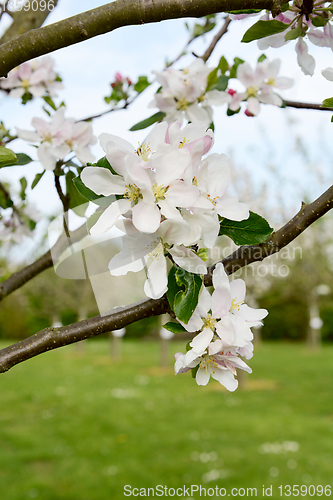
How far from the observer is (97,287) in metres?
0.97

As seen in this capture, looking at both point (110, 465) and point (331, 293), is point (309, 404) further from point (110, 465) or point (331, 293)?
point (331, 293)

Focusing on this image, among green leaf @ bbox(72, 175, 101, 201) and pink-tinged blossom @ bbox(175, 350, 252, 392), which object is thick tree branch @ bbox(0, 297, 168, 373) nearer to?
pink-tinged blossom @ bbox(175, 350, 252, 392)

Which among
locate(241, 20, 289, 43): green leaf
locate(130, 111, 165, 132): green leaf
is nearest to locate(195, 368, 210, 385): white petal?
locate(241, 20, 289, 43): green leaf

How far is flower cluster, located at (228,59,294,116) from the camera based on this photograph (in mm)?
1948

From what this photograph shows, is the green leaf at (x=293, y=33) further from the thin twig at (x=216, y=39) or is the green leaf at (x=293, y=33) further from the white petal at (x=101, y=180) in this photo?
the thin twig at (x=216, y=39)

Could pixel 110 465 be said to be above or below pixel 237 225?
below

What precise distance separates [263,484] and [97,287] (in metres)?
4.79

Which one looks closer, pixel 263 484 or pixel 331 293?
pixel 263 484

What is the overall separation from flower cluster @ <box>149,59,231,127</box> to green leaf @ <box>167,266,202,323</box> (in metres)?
1.17

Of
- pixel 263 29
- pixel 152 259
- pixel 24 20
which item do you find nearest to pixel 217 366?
pixel 152 259

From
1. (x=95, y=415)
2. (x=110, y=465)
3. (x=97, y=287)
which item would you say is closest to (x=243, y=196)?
(x=95, y=415)

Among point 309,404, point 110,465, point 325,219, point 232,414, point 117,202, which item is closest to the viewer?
point 117,202

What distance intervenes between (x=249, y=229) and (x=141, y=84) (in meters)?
1.72
